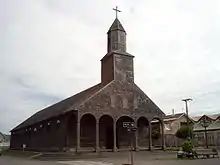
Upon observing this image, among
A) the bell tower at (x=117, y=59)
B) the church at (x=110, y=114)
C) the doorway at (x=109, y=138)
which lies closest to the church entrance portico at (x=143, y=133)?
the church at (x=110, y=114)

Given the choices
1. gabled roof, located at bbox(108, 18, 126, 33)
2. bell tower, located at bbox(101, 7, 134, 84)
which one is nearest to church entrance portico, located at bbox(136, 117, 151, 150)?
bell tower, located at bbox(101, 7, 134, 84)

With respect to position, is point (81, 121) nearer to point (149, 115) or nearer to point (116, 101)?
point (116, 101)

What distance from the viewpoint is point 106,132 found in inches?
1677

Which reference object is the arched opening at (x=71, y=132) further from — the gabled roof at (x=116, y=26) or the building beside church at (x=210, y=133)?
the building beside church at (x=210, y=133)

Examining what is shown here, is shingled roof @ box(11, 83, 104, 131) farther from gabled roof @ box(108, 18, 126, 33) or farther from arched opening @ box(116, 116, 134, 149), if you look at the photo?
gabled roof @ box(108, 18, 126, 33)

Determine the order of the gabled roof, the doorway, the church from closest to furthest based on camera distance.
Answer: the church, the doorway, the gabled roof

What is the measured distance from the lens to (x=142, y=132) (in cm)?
4578

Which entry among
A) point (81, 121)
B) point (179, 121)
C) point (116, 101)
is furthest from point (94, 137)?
point (179, 121)

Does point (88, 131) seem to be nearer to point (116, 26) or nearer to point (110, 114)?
point (110, 114)

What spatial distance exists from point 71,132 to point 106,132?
4.91 meters

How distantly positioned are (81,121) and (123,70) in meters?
9.19

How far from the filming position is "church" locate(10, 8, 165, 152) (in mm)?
38781

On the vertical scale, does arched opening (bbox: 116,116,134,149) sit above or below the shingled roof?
below

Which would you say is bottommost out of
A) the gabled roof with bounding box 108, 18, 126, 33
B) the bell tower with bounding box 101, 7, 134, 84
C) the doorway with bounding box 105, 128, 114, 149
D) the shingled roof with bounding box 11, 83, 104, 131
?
the doorway with bounding box 105, 128, 114, 149
